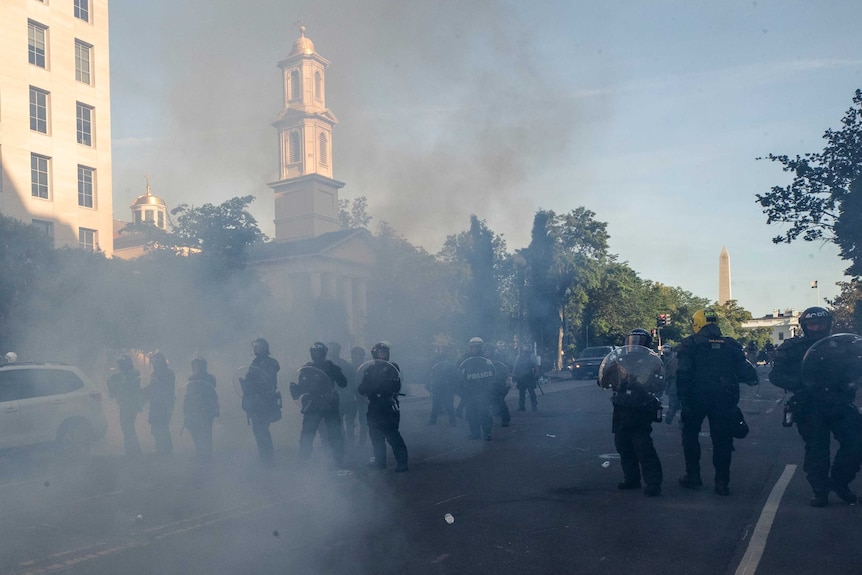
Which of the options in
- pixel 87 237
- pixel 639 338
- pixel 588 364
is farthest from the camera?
pixel 588 364

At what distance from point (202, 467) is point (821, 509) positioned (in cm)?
718

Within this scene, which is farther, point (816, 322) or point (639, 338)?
point (639, 338)

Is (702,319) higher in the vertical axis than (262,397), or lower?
higher

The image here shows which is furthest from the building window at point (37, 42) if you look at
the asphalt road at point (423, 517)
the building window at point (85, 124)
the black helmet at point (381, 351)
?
the black helmet at point (381, 351)

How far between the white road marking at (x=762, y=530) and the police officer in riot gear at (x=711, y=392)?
477mm

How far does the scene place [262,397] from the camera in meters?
9.75

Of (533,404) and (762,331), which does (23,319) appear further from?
(762,331)

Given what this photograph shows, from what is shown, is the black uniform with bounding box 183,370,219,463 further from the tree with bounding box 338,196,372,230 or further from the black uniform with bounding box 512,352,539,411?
the tree with bounding box 338,196,372,230

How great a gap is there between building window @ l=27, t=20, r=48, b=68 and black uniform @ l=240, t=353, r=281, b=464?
26321 mm

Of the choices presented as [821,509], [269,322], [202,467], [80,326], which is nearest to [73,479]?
[202,467]

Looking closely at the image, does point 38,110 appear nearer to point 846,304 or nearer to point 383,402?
point 383,402

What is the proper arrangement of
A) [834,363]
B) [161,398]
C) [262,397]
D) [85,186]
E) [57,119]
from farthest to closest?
[85,186], [57,119], [161,398], [262,397], [834,363]

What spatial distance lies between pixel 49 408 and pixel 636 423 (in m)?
7.85

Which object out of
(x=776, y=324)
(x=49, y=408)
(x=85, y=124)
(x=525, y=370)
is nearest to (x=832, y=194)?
(x=525, y=370)
